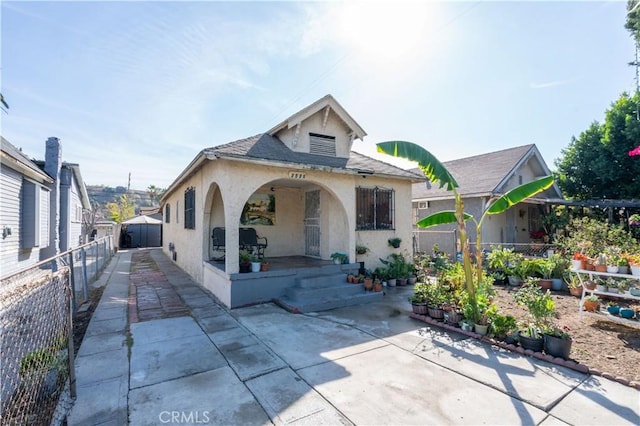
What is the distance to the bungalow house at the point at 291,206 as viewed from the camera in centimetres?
755

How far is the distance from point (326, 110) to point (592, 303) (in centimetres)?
891

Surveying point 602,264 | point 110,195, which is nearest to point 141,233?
point 602,264

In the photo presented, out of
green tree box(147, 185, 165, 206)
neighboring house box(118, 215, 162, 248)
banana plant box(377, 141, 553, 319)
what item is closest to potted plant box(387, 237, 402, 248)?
banana plant box(377, 141, 553, 319)

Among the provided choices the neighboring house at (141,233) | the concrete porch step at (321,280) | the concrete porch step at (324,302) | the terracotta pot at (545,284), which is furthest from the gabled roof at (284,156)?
the neighboring house at (141,233)

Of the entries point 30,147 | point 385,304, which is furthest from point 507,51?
point 30,147

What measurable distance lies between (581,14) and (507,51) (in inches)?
65.0

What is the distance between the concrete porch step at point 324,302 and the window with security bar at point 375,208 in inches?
107

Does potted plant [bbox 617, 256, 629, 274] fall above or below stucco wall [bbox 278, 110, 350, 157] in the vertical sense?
below

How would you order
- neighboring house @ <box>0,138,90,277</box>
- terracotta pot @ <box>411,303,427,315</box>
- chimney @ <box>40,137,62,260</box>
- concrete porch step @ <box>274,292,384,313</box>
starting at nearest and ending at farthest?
terracotta pot @ <box>411,303,427,315</box>, concrete porch step @ <box>274,292,384,313</box>, neighboring house @ <box>0,138,90,277</box>, chimney @ <box>40,137,62,260</box>

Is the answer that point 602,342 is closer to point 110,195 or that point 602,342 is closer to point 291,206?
point 291,206

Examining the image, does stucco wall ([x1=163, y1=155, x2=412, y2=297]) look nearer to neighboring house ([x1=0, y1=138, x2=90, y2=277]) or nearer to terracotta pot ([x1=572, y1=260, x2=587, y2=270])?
neighboring house ([x1=0, y1=138, x2=90, y2=277])

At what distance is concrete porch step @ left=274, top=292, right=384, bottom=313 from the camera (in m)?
7.09

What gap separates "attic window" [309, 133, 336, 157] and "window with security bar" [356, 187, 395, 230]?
179cm

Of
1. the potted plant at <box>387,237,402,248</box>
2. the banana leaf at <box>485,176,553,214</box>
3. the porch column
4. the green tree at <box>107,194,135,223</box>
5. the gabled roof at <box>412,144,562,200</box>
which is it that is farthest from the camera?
the green tree at <box>107,194,135,223</box>
